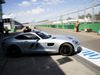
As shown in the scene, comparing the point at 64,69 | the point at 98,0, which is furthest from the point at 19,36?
the point at 98,0

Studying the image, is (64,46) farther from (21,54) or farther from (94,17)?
(94,17)

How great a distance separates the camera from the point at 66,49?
4977 mm

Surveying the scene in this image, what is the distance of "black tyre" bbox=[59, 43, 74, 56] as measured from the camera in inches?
193

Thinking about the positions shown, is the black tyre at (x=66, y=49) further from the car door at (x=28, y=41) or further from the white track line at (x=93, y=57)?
the car door at (x=28, y=41)

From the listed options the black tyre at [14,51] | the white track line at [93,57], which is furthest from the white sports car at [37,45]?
the white track line at [93,57]

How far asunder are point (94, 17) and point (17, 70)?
15.6 meters

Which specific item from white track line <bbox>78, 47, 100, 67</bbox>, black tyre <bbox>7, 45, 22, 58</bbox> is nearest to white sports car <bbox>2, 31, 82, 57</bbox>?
black tyre <bbox>7, 45, 22, 58</bbox>

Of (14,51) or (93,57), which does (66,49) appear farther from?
(14,51)

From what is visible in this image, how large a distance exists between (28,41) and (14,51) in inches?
36.1

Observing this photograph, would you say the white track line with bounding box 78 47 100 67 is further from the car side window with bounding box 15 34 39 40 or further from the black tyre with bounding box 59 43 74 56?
the car side window with bounding box 15 34 39 40

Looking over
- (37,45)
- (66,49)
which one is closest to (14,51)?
(37,45)

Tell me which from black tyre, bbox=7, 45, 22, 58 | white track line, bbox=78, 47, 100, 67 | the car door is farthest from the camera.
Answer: black tyre, bbox=7, 45, 22, 58

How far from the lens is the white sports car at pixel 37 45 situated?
16.3 ft

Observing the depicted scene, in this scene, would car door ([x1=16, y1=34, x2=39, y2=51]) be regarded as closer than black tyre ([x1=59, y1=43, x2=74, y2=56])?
No
